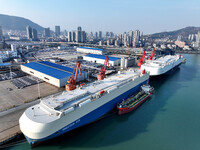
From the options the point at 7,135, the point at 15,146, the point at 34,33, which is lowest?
the point at 15,146

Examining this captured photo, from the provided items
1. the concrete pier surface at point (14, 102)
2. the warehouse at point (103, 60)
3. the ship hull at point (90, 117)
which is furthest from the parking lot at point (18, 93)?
the warehouse at point (103, 60)

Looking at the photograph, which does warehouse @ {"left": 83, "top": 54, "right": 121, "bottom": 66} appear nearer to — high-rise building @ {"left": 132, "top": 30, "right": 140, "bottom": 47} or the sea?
the sea

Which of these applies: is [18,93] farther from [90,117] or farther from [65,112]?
[90,117]

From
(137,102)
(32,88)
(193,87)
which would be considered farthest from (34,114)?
(193,87)

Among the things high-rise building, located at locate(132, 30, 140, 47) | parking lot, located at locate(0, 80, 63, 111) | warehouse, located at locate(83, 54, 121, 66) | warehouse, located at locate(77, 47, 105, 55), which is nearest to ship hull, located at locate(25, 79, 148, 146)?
parking lot, located at locate(0, 80, 63, 111)

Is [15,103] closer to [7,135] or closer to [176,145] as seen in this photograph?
[7,135]

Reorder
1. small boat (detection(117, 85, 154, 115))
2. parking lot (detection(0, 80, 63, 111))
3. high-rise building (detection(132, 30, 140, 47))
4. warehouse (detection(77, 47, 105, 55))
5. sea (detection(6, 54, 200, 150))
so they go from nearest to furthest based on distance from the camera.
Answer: sea (detection(6, 54, 200, 150)) < small boat (detection(117, 85, 154, 115)) < parking lot (detection(0, 80, 63, 111)) < warehouse (detection(77, 47, 105, 55)) < high-rise building (detection(132, 30, 140, 47))
